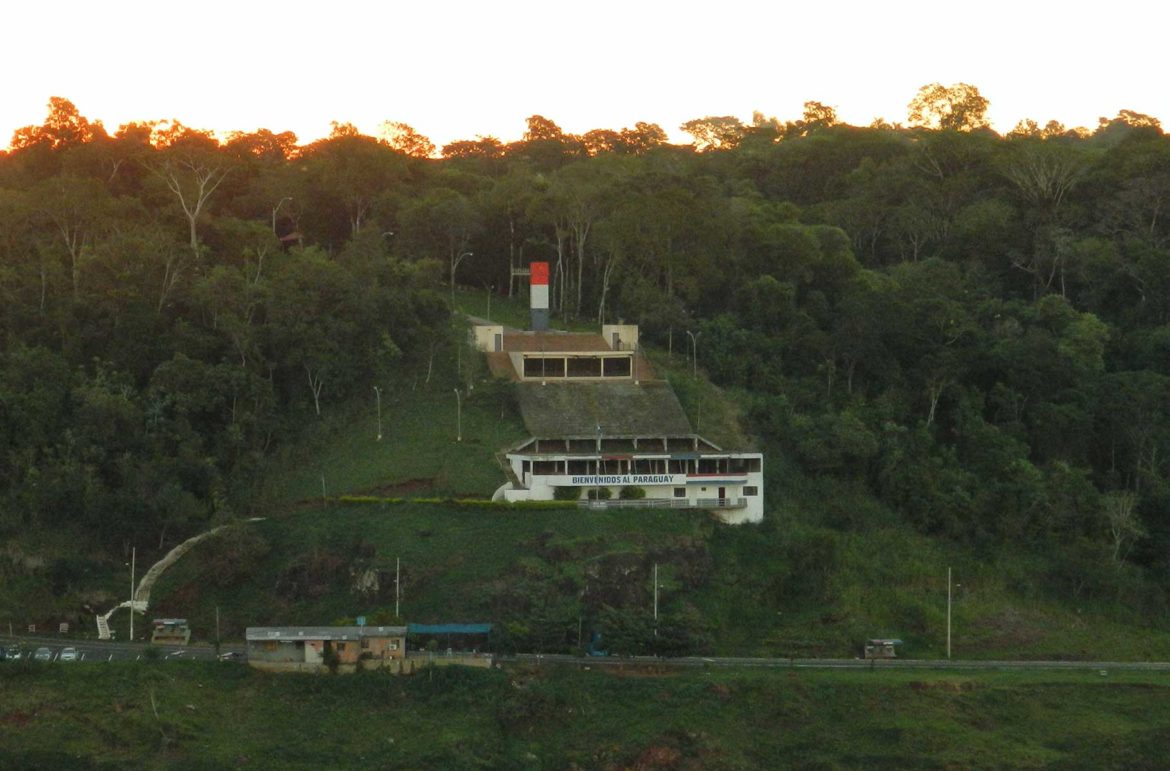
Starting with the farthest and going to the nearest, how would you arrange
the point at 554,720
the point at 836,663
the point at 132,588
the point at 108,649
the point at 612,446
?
the point at 612,446
the point at 132,588
the point at 836,663
the point at 108,649
the point at 554,720

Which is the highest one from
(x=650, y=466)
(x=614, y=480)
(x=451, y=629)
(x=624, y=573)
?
(x=650, y=466)

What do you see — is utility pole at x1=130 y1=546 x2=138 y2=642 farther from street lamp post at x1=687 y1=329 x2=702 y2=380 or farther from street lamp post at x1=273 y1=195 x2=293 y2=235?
street lamp post at x1=273 y1=195 x2=293 y2=235

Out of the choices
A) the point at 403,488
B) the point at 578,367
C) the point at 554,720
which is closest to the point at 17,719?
the point at 554,720

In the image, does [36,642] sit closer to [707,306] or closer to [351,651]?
[351,651]

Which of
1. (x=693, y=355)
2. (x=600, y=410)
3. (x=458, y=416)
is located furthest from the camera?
(x=693, y=355)

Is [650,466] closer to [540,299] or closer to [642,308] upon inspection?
[642,308]

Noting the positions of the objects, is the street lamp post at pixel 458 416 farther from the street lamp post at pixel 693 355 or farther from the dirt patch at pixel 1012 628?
the dirt patch at pixel 1012 628

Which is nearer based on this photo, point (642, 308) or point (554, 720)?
point (554, 720)
